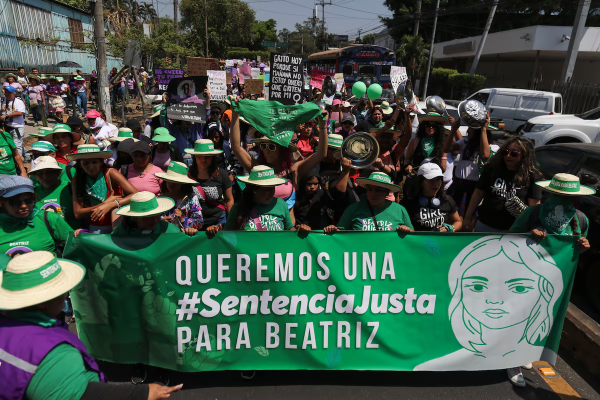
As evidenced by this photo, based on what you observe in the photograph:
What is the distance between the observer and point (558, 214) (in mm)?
3391

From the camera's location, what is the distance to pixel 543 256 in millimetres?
3344

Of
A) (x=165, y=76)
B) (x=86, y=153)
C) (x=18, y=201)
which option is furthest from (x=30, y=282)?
(x=165, y=76)

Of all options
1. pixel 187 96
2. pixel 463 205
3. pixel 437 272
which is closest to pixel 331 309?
pixel 437 272

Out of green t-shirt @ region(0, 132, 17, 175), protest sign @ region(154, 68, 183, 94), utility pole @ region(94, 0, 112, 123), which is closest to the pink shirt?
green t-shirt @ region(0, 132, 17, 175)

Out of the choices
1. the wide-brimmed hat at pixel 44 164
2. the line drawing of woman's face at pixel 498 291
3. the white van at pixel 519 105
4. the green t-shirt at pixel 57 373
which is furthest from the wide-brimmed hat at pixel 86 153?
the white van at pixel 519 105

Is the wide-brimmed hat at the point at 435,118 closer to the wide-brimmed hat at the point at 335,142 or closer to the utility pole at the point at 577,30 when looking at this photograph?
the wide-brimmed hat at the point at 335,142

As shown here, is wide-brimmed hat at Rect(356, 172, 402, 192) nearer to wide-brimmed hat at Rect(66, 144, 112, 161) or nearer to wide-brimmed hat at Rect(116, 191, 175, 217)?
wide-brimmed hat at Rect(116, 191, 175, 217)

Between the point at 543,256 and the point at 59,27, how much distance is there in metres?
29.9

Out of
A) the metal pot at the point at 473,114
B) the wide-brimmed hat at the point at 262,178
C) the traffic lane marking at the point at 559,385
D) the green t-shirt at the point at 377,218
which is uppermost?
the metal pot at the point at 473,114

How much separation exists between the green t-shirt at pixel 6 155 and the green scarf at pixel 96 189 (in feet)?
8.37

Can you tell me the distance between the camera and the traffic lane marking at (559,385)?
3.29 meters

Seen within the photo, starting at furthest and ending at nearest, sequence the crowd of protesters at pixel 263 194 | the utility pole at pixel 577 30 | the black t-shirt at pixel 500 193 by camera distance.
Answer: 1. the utility pole at pixel 577 30
2. the black t-shirt at pixel 500 193
3. the crowd of protesters at pixel 263 194

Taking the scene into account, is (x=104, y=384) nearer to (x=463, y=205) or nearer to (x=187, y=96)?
(x=463, y=205)

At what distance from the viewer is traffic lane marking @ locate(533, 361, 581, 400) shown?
3.29 metres
